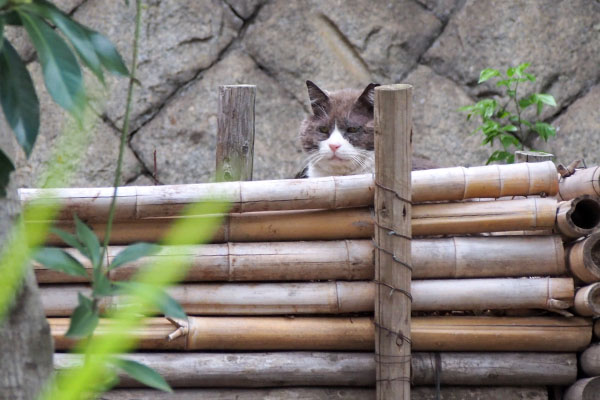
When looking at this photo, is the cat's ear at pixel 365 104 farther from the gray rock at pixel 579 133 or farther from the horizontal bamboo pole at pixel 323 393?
the gray rock at pixel 579 133

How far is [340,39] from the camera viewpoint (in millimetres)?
5484

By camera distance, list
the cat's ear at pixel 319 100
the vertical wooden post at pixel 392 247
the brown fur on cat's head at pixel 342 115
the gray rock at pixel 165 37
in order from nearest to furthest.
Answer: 1. the vertical wooden post at pixel 392 247
2. the brown fur on cat's head at pixel 342 115
3. the cat's ear at pixel 319 100
4. the gray rock at pixel 165 37

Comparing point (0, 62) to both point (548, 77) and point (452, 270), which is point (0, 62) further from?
point (548, 77)

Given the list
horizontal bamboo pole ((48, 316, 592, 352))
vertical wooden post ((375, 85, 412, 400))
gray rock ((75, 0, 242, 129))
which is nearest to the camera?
vertical wooden post ((375, 85, 412, 400))

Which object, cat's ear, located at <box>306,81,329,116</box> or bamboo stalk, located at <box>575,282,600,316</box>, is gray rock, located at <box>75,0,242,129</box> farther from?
bamboo stalk, located at <box>575,282,600,316</box>

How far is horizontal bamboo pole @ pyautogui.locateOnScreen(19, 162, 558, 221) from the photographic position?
112 inches

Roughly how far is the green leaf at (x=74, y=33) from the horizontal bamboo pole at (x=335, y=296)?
1.80 m

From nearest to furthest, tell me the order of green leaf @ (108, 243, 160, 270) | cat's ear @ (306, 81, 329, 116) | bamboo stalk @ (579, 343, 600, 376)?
1. green leaf @ (108, 243, 160, 270)
2. bamboo stalk @ (579, 343, 600, 376)
3. cat's ear @ (306, 81, 329, 116)

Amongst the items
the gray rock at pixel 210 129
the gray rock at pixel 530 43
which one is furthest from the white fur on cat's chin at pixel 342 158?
the gray rock at pixel 530 43

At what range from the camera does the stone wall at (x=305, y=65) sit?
5.36 m

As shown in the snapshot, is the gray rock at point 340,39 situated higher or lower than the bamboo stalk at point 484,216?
higher

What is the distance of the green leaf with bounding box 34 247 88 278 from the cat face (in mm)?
2427

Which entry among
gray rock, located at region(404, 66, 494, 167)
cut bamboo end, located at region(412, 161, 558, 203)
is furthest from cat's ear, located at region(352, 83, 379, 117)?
gray rock, located at region(404, 66, 494, 167)

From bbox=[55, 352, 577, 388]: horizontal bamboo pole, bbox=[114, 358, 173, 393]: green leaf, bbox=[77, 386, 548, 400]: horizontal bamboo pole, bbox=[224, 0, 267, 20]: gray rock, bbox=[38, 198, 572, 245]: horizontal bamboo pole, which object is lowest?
bbox=[77, 386, 548, 400]: horizontal bamboo pole
